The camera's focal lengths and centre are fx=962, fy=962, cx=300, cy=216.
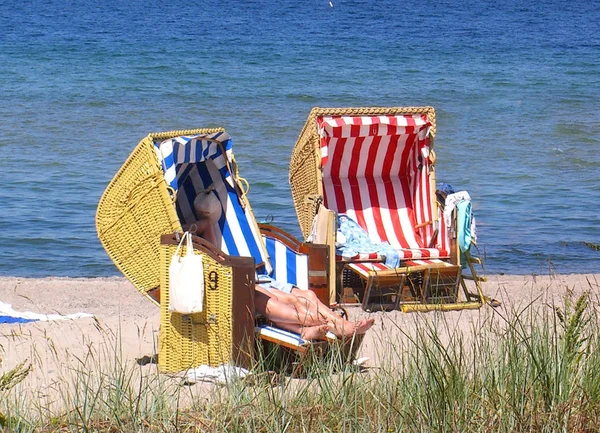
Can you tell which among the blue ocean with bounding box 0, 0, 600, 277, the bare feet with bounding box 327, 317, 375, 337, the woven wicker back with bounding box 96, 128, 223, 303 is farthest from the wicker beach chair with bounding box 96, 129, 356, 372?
the blue ocean with bounding box 0, 0, 600, 277

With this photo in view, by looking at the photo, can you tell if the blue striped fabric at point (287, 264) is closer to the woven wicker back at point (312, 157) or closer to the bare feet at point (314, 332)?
the woven wicker back at point (312, 157)

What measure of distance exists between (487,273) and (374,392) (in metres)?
5.73

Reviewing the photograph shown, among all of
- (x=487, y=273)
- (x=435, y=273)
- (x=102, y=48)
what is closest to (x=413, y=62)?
(x=102, y=48)

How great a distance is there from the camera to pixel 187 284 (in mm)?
5344

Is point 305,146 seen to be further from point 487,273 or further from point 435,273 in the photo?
point 487,273

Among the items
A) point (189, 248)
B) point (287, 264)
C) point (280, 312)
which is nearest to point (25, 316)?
point (287, 264)

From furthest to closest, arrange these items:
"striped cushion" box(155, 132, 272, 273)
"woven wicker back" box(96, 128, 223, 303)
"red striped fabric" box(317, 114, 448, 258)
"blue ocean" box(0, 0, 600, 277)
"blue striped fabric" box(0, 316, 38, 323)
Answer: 1. "blue ocean" box(0, 0, 600, 277)
2. "red striped fabric" box(317, 114, 448, 258)
3. "blue striped fabric" box(0, 316, 38, 323)
4. "striped cushion" box(155, 132, 272, 273)
5. "woven wicker back" box(96, 128, 223, 303)

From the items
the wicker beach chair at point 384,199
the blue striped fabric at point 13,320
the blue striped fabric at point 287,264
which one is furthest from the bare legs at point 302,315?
the blue striped fabric at point 13,320

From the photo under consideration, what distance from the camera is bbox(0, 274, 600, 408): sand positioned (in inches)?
235

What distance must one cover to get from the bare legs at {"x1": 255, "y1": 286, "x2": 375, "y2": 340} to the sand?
17.8 inches

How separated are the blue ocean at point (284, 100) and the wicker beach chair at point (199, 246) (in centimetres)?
141

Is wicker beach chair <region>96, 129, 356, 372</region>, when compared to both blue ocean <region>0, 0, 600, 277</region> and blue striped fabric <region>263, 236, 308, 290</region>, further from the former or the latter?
blue ocean <region>0, 0, 600, 277</region>

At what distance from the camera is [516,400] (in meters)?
3.49

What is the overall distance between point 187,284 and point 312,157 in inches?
112
